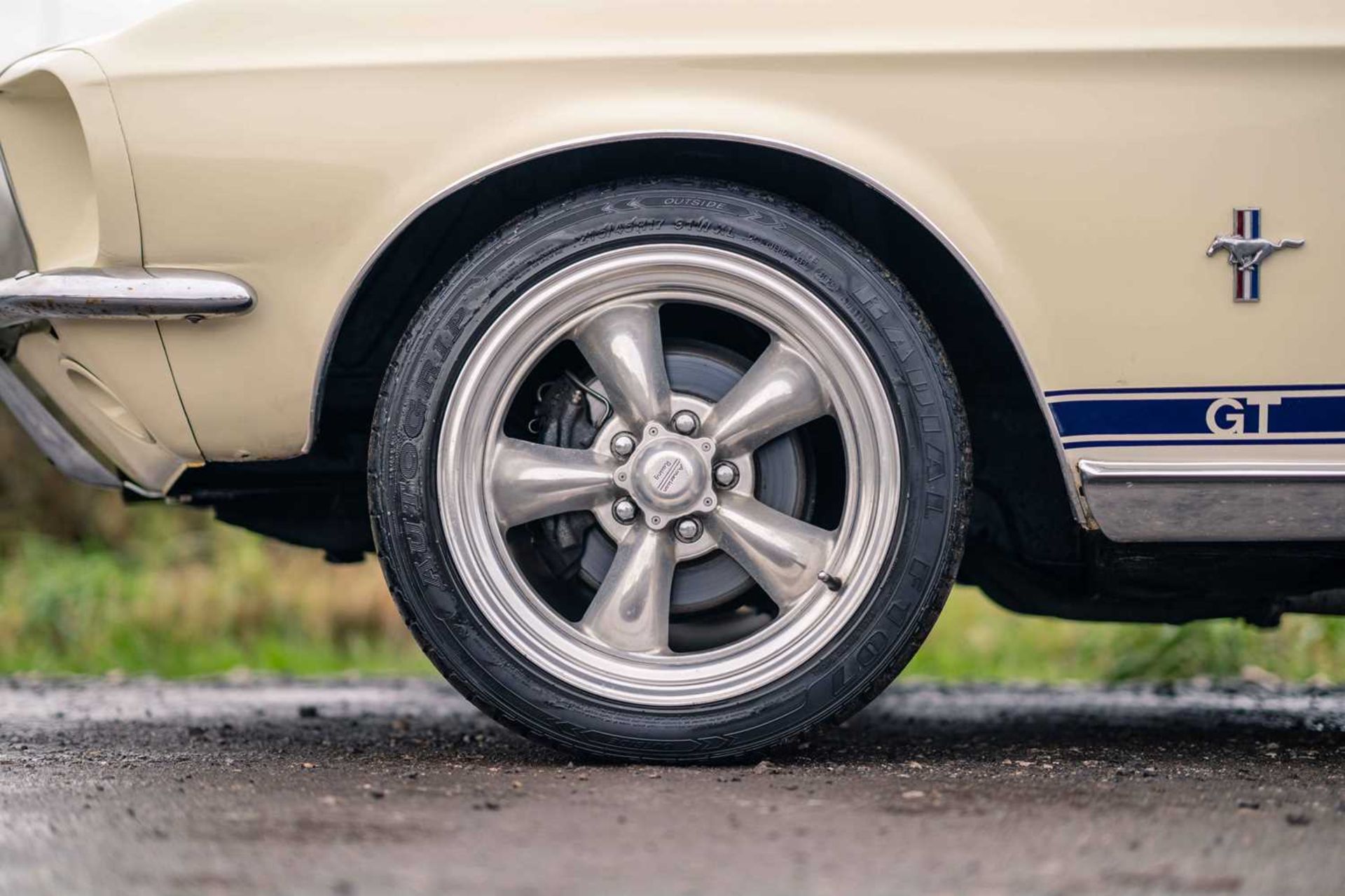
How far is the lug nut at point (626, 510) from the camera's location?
2084 millimetres

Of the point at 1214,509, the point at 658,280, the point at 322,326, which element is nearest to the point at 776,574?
the point at 658,280

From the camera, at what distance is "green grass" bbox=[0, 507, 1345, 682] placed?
169 inches

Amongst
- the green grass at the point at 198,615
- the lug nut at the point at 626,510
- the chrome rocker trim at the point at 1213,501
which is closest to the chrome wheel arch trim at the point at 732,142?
the chrome rocker trim at the point at 1213,501

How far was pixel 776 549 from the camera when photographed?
2.08m

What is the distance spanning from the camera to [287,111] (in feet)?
6.50

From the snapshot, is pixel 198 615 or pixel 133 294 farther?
pixel 198 615

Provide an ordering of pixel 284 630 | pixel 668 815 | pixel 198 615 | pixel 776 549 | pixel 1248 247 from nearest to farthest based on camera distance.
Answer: pixel 668 815 → pixel 1248 247 → pixel 776 549 → pixel 198 615 → pixel 284 630

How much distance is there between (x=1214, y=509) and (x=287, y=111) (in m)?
1.53

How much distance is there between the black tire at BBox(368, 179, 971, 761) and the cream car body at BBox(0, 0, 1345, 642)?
11 centimetres

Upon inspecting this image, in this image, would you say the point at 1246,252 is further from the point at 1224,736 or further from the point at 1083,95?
the point at 1224,736

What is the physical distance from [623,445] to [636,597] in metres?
0.24

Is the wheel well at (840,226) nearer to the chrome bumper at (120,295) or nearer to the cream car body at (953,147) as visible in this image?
the cream car body at (953,147)

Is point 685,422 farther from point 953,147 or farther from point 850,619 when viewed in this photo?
point 953,147

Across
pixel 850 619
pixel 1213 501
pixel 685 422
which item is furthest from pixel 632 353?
pixel 1213 501
